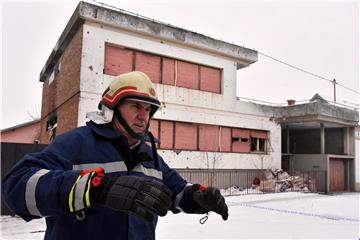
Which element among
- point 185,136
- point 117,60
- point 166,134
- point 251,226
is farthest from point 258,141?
point 251,226

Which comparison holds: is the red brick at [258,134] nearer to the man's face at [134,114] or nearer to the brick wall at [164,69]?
the brick wall at [164,69]

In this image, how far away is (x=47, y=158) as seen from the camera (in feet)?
5.29

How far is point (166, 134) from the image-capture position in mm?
15477

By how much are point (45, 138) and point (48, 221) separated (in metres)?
20.0

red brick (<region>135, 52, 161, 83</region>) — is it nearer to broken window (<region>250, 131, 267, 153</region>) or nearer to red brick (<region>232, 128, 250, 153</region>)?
red brick (<region>232, 128, 250, 153</region>)

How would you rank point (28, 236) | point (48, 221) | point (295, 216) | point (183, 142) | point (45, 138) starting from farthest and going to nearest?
point (45, 138), point (183, 142), point (295, 216), point (28, 236), point (48, 221)

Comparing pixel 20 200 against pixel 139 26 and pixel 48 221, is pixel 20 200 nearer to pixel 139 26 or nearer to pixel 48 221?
pixel 48 221

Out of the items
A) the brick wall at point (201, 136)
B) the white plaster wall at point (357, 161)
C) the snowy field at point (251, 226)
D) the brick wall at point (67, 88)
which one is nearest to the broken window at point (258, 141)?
the brick wall at point (201, 136)

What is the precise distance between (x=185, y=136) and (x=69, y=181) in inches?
580

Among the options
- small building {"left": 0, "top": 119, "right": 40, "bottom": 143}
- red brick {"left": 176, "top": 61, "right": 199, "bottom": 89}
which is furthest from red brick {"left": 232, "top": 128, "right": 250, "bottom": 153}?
small building {"left": 0, "top": 119, "right": 40, "bottom": 143}

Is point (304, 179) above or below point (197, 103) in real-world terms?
below

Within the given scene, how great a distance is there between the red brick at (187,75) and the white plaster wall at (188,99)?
31 centimetres

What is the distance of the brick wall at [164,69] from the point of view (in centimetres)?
1417

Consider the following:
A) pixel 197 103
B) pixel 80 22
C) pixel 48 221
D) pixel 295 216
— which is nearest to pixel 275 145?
pixel 197 103
